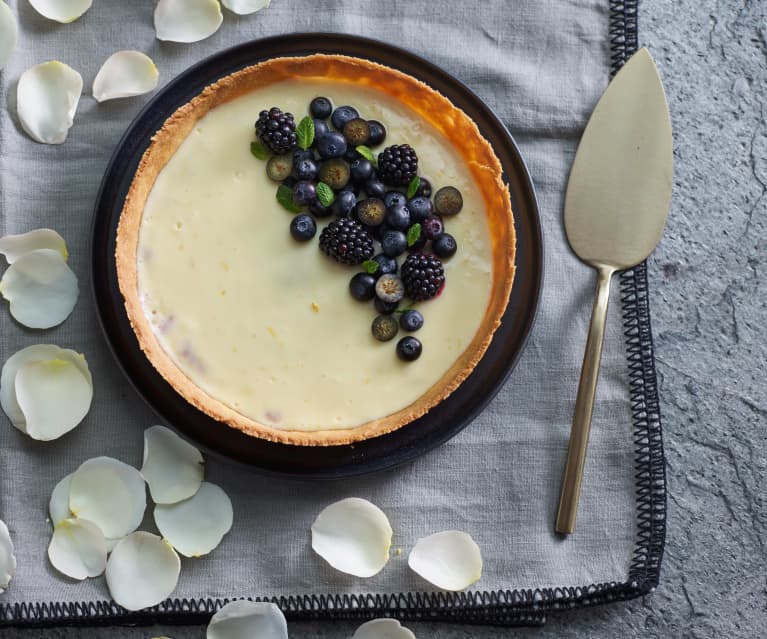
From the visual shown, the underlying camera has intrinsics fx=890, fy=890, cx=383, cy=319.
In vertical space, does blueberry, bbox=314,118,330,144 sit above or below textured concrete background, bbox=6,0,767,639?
above

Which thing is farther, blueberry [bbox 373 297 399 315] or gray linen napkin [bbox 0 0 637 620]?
gray linen napkin [bbox 0 0 637 620]

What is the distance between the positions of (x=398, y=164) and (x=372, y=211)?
0.37 ft

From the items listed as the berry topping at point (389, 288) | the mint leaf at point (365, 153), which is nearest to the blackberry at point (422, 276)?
the berry topping at point (389, 288)

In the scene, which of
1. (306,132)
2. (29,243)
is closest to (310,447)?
(306,132)

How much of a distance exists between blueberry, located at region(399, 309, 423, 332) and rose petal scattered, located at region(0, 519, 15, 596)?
3.19ft

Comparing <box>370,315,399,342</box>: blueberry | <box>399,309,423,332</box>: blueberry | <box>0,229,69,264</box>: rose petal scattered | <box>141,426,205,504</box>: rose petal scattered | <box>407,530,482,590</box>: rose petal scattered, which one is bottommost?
<box>407,530,482,590</box>: rose petal scattered

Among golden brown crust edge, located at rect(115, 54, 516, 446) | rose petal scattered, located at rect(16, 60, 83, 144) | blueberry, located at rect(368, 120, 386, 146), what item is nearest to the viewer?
golden brown crust edge, located at rect(115, 54, 516, 446)

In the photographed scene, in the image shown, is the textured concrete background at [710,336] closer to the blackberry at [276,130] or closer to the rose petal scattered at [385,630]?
the rose petal scattered at [385,630]

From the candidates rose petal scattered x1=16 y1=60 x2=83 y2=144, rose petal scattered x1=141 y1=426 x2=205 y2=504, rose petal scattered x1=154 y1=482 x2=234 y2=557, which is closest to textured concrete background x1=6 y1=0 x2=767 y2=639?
rose petal scattered x1=154 y1=482 x2=234 y2=557

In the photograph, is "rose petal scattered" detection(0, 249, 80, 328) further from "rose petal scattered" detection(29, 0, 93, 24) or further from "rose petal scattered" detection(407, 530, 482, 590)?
"rose petal scattered" detection(407, 530, 482, 590)

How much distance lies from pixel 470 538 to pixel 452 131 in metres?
0.89

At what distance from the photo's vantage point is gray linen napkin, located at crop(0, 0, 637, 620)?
1949mm

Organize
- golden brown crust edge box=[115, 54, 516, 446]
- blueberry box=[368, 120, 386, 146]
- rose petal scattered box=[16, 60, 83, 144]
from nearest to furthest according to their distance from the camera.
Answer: golden brown crust edge box=[115, 54, 516, 446] < blueberry box=[368, 120, 386, 146] < rose petal scattered box=[16, 60, 83, 144]

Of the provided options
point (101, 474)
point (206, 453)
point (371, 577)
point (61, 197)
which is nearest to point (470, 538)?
point (371, 577)
